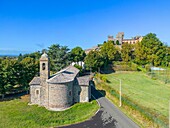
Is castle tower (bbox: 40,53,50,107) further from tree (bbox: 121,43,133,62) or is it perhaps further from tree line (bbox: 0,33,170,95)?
tree (bbox: 121,43,133,62)

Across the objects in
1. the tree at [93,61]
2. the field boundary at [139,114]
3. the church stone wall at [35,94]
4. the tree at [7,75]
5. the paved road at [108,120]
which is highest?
the tree at [93,61]

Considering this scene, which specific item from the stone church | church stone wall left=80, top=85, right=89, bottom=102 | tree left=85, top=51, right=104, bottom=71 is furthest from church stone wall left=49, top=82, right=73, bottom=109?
tree left=85, top=51, right=104, bottom=71

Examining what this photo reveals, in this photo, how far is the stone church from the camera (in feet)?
85.7

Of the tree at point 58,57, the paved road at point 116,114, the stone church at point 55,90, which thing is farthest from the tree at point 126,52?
the stone church at point 55,90

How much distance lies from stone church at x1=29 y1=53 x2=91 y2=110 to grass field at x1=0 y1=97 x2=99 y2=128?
1.40 metres

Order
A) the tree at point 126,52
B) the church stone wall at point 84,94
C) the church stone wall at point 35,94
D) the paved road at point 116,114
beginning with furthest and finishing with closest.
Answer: the tree at point 126,52, the church stone wall at point 84,94, the church stone wall at point 35,94, the paved road at point 116,114

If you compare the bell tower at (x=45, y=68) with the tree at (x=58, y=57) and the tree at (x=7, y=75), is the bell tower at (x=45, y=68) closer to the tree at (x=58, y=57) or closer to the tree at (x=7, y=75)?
the tree at (x=7, y=75)

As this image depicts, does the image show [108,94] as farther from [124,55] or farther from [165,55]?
[165,55]

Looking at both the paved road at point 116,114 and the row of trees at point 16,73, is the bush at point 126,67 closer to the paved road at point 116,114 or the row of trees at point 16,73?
the paved road at point 116,114

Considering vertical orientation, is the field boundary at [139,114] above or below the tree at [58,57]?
below

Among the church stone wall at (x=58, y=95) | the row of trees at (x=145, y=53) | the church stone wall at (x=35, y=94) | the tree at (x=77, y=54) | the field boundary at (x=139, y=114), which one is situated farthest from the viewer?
the row of trees at (x=145, y=53)

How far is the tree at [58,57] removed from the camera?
5684 centimetres

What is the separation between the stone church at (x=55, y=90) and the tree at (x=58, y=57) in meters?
27.6

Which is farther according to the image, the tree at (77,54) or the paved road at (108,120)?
the tree at (77,54)
